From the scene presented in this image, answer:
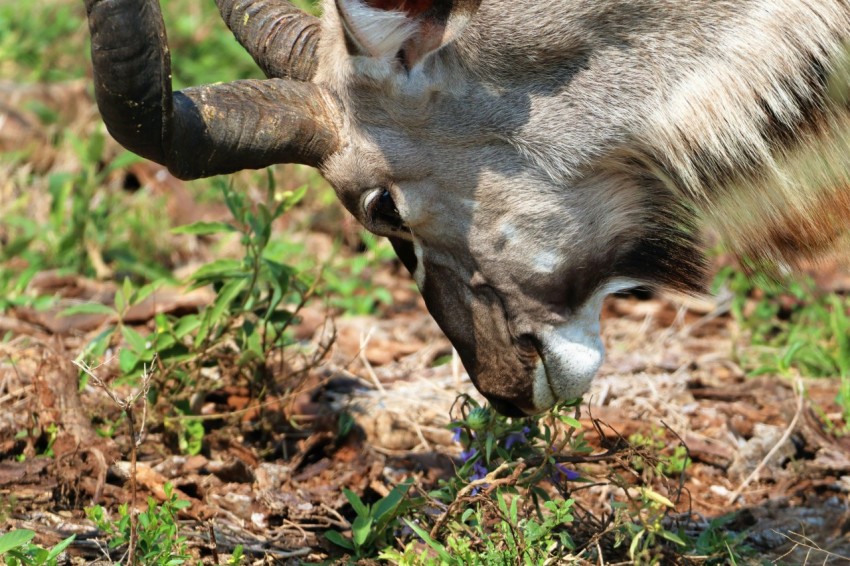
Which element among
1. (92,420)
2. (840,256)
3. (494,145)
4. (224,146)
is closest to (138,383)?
(92,420)

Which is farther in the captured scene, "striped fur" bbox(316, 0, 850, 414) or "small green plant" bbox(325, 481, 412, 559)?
"striped fur" bbox(316, 0, 850, 414)

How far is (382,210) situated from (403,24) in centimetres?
62

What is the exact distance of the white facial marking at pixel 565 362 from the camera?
12.0ft

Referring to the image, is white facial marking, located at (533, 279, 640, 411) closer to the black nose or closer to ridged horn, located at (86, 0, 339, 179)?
the black nose

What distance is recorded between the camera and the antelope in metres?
3.42

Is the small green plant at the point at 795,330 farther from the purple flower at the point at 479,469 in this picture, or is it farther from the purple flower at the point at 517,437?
the purple flower at the point at 479,469

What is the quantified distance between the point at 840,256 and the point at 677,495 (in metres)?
1.17

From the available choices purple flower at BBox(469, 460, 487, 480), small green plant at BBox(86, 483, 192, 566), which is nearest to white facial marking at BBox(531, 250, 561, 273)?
purple flower at BBox(469, 460, 487, 480)

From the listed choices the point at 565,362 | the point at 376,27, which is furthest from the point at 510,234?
the point at 376,27

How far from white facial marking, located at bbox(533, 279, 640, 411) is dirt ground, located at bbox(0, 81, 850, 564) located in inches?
→ 11.9

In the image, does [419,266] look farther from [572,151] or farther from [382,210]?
[572,151]

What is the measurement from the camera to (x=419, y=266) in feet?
12.2

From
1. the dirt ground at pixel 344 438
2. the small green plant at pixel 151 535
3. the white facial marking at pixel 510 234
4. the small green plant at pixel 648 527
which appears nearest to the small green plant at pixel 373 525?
the dirt ground at pixel 344 438

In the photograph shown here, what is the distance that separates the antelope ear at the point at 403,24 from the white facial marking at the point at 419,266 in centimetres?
61
